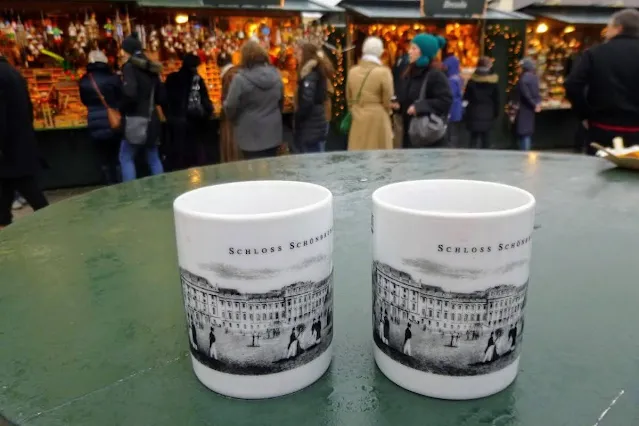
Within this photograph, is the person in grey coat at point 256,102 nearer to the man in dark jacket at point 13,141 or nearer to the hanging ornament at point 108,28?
the man in dark jacket at point 13,141

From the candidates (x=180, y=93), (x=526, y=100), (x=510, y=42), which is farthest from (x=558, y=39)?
(x=180, y=93)

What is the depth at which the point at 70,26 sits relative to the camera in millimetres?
4758

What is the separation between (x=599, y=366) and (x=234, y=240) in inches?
14.2

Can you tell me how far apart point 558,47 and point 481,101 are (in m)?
2.40

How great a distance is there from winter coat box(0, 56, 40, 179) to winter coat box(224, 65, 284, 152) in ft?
4.28

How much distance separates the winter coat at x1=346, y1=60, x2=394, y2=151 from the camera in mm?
3957

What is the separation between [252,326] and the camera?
18.4 inches

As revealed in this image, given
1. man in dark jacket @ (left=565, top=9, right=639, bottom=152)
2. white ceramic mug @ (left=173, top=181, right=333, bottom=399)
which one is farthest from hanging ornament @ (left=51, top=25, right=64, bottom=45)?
white ceramic mug @ (left=173, top=181, right=333, bottom=399)

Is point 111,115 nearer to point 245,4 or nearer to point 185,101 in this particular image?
point 185,101

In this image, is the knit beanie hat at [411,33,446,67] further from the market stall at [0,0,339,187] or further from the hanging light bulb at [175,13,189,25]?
the hanging light bulb at [175,13,189,25]

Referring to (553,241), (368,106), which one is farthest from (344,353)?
(368,106)

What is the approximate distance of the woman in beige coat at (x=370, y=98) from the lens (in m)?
3.95

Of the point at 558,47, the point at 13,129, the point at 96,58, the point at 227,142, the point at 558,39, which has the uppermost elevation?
the point at 558,39

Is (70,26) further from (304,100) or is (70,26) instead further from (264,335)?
(264,335)
